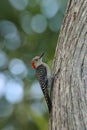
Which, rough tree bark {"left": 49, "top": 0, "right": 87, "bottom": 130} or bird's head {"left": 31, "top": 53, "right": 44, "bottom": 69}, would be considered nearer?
rough tree bark {"left": 49, "top": 0, "right": 87, "bottom": 130}

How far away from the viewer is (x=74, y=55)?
5.19 meters

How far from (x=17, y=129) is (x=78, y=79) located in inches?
237

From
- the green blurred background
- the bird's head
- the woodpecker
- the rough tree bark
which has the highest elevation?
the rough tree bark

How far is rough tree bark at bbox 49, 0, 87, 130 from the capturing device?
4.78m

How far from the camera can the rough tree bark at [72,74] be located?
4781mm

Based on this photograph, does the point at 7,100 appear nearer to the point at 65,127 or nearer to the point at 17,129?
the point at 17,129

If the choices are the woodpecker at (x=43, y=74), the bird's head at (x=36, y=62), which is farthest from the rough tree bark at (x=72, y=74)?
the bird's head at (x=36, y=62)

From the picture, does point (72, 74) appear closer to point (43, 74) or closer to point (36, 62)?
point (43, 74)

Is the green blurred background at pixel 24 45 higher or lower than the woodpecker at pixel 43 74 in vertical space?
lower

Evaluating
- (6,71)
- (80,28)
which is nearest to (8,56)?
(6,71)

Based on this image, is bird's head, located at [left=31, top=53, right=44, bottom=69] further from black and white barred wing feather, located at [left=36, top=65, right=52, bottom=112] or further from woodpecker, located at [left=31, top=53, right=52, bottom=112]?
black and white barred wing feather, located at [left=36, top=65, right=52, bottom=112]

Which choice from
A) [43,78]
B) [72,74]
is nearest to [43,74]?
[43,78]

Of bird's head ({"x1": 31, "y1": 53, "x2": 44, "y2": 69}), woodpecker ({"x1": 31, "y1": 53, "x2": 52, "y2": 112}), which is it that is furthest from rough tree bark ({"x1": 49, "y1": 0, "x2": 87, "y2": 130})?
bird's head ({"x1": 31, "y1": 53, "x2": 44, "y2": 69})

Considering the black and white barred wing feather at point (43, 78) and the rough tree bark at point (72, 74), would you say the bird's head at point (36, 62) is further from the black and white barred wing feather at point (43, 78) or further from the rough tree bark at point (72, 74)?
the rough tree bark at point (72, 74)
